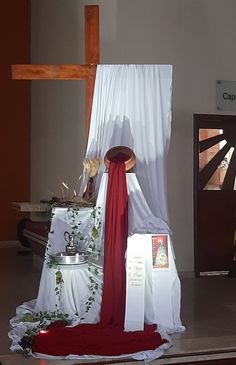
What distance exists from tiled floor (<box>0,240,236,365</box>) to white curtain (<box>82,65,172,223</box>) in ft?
3.24

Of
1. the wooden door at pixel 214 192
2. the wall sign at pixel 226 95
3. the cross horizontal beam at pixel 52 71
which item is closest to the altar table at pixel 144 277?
the cross horizontal beam at pixel 52 71

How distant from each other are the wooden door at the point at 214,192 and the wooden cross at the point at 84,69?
2.43 m

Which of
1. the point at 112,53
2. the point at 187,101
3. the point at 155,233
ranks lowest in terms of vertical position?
the point at 155,233

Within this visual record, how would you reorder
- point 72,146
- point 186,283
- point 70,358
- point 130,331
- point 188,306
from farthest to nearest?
point 72,146 → point 186,283 → point 188,306 → point 130,331 → point 70,358

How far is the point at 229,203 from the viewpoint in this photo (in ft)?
22.4

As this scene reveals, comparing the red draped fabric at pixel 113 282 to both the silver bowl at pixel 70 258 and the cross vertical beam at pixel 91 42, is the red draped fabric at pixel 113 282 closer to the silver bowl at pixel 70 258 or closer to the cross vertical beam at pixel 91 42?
the silver bowl at pixel 70 258

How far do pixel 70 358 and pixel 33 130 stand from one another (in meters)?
6.76

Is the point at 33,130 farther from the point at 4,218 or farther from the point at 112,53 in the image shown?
the point at 112,53

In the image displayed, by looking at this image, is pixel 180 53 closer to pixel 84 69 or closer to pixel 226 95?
pixel 226 95

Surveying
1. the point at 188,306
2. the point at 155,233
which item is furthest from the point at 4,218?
the point at 155,233

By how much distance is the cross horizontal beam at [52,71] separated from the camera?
14.9 ft

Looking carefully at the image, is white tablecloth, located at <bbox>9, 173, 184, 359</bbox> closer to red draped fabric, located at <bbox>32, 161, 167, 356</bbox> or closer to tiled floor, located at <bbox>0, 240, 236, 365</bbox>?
red draped fabric, located at <bbox>32, 161, 167, 356</bbox>

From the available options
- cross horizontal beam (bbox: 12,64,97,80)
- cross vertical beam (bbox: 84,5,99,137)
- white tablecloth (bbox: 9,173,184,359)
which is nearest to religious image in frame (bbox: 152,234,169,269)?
white tablecloth (bbox: 9,173,184,359)

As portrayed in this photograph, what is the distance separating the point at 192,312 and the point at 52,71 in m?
2.45
